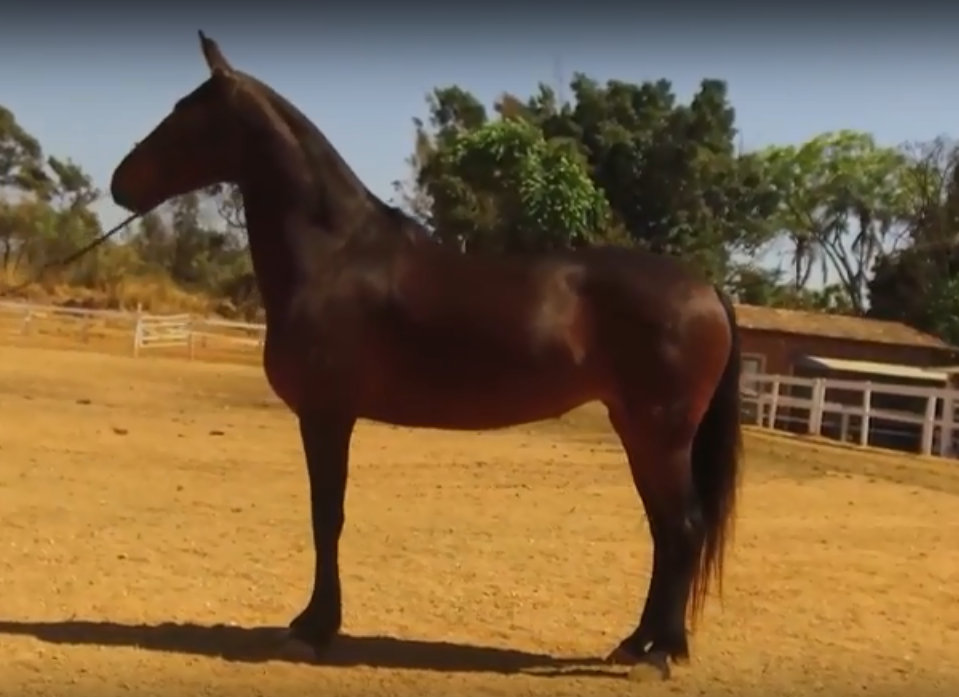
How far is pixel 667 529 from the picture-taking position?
17.3 feet

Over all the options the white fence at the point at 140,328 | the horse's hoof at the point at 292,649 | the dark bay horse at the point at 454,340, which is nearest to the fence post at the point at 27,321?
the white fence at the point at 140,328

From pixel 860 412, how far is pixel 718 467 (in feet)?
43.6

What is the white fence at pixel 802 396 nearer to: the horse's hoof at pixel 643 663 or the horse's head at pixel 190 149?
the horse's hoof at pixel 643 663

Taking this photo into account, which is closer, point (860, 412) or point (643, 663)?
point (643, 663)

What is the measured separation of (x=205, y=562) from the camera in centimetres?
703

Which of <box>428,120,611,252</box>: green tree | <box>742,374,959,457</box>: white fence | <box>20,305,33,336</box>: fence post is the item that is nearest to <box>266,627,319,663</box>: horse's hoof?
<box>742,374,959,457</box>: white fence

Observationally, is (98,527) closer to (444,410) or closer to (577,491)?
(444,410)

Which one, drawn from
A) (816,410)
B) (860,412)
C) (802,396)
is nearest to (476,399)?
(860,412)

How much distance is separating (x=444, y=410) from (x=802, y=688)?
1.82 m

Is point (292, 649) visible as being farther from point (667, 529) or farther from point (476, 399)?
point (667, 529)

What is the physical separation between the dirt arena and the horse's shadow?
18 mm

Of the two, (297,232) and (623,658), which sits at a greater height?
(297,232)

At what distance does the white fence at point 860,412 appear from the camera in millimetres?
17203

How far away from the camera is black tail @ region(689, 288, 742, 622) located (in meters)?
5.32
